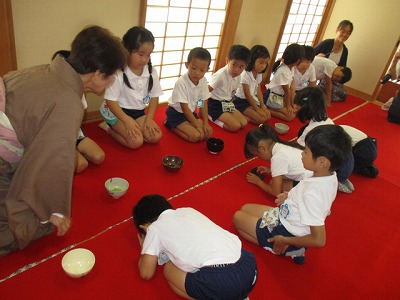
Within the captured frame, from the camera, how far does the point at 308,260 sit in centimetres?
205

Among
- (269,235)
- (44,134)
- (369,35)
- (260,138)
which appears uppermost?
(369,35)

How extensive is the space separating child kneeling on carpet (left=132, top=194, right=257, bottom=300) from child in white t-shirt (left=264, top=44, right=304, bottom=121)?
285 cm

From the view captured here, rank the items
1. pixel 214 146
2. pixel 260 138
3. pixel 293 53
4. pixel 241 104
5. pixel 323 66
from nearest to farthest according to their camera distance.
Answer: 1. pixel 260 138
2. pixel 214 146
3. pixel 293 53
4. pixel 241 104
5. pixel 323 66

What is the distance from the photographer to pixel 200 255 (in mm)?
1390

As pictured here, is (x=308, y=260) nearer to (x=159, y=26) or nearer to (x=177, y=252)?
(x=177, y=252)

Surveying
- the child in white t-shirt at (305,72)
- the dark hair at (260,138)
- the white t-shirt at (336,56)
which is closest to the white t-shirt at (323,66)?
the child in white t-shirt at (305,72)

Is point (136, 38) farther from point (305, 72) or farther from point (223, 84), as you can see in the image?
point (305, 72)

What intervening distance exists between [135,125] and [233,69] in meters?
1.31

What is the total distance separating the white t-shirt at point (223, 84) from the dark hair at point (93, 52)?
206 cm

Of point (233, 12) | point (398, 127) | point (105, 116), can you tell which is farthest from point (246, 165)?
point (398, 127)

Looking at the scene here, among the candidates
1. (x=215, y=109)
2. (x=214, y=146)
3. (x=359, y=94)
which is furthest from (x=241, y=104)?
(x=359, y=94)

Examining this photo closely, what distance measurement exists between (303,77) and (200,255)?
11.6 ft

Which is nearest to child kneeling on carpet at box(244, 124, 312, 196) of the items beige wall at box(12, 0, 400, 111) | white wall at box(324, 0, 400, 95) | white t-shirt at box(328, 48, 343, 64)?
beige wall at box(12, 0, 400, 111)

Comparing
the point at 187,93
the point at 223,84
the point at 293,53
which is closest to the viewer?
the point at 187,93
